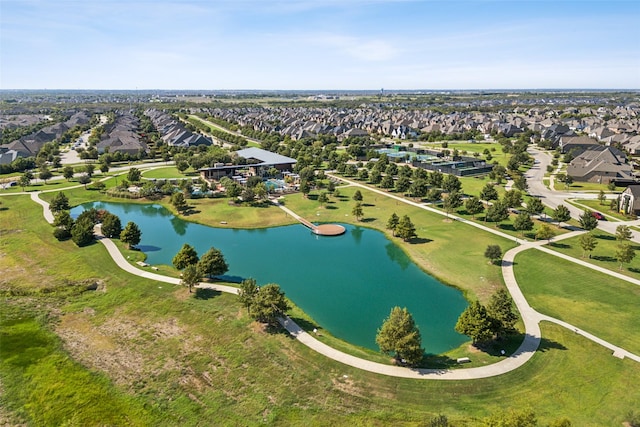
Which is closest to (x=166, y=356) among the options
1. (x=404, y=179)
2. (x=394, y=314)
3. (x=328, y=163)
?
(x=394, y=314)

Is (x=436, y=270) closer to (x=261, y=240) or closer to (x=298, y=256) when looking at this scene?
(x=298, y=256)

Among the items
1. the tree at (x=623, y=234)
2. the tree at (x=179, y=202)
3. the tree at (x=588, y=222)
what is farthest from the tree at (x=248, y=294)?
the tree at (x=588, y=222)

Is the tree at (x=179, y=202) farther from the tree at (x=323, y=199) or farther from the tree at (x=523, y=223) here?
the tree at (x=523, y=223)

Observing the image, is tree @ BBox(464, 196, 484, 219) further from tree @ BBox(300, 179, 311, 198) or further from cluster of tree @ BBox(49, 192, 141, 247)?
cluster of tree @ BBox(49, 192, 141, 247)

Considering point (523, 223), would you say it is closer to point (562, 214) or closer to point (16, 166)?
point (562, 214)

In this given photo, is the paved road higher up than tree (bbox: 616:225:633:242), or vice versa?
tree (bbox: 616:225:633:242)

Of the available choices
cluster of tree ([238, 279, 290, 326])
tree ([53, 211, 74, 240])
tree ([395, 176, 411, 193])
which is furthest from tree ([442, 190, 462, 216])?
tree ([53, 211, 74, 240])
